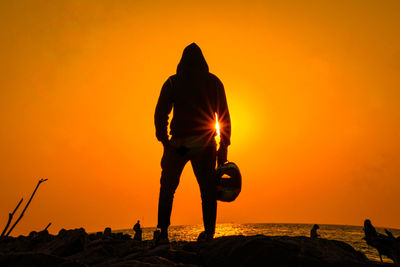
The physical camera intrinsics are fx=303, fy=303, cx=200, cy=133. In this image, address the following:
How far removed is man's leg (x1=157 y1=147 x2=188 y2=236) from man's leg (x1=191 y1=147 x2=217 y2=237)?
12.9 inches

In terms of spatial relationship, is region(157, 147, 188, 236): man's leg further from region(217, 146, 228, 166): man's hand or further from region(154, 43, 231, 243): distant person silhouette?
region(217, 146, 228, 166): man's hand

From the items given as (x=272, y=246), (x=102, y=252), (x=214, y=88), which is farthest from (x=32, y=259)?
(x=214, y=88)

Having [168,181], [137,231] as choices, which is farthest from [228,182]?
[137,231]

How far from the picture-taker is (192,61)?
20.9ft

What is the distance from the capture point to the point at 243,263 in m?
2.92

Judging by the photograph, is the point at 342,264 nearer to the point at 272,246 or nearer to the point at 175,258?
the point at 272,246

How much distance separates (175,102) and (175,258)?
358 centimetres

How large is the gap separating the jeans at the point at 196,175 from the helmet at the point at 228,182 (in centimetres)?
10

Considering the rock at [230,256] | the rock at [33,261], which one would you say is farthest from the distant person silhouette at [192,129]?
the rock at [33,261]

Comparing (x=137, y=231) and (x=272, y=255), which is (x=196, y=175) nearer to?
(x=272, y=255)

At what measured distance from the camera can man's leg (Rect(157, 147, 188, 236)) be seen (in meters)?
5.71

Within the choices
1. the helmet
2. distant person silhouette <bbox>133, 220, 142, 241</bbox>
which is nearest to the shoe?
the helmet

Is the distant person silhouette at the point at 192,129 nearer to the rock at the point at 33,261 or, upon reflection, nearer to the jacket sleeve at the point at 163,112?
the jacket sleeve at the point at 163,112

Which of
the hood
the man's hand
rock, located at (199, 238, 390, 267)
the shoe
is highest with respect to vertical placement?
the hood
